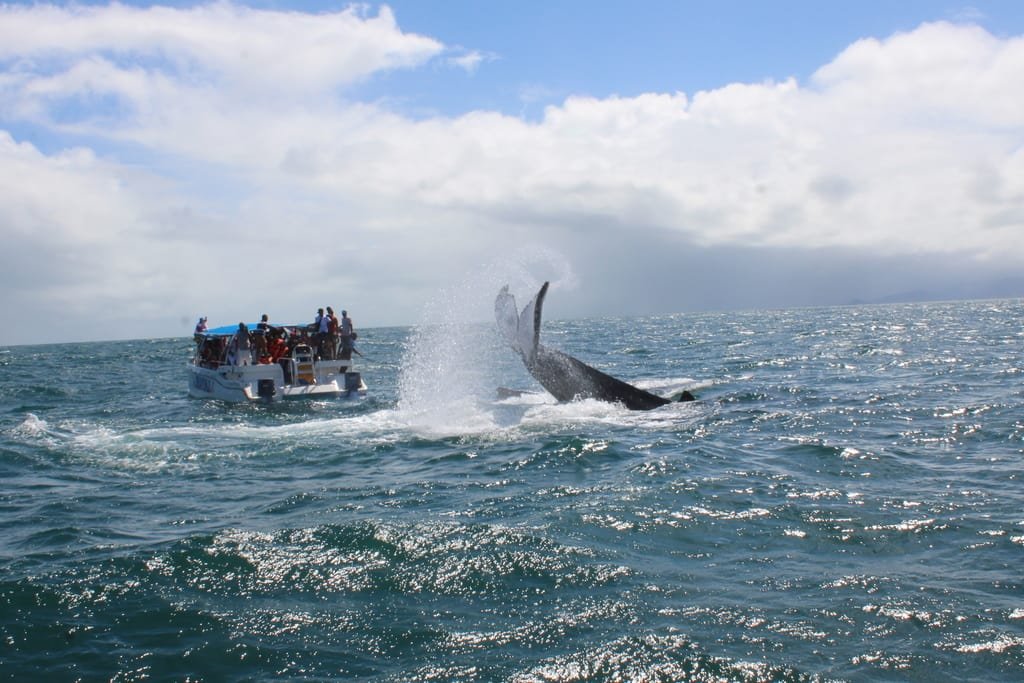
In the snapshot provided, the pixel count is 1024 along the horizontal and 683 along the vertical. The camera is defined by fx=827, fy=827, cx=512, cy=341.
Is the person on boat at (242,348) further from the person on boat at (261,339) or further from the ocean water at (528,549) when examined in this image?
the ocean water at (528,549)

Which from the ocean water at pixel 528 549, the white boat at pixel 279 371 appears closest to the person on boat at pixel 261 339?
the white boat at pixel 279 371

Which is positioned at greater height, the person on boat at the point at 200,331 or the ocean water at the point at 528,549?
the person on boat at the point at 200,331

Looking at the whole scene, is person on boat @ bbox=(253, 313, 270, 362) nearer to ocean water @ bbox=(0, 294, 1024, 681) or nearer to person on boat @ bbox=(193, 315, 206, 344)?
person on boat @ bbox=(193, 315, 206, 344)

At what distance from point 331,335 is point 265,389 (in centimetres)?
314

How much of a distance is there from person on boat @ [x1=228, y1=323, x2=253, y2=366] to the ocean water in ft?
27.4

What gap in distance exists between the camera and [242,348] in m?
26.0

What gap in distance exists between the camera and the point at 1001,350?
3488 centimetres

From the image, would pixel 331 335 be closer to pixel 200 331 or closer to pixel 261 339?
pixel 261 339

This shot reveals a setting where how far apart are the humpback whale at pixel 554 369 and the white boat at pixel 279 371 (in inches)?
316

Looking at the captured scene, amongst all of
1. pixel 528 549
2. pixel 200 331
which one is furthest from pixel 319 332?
pixel 528 549

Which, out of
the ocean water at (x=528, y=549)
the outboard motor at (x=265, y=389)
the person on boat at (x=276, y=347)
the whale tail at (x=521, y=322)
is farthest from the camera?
the person on boat at (x=276, y=347)

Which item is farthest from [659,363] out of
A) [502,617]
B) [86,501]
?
[502,617]

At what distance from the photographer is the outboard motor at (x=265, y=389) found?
975 inches

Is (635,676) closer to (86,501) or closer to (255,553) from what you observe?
(255,553)
